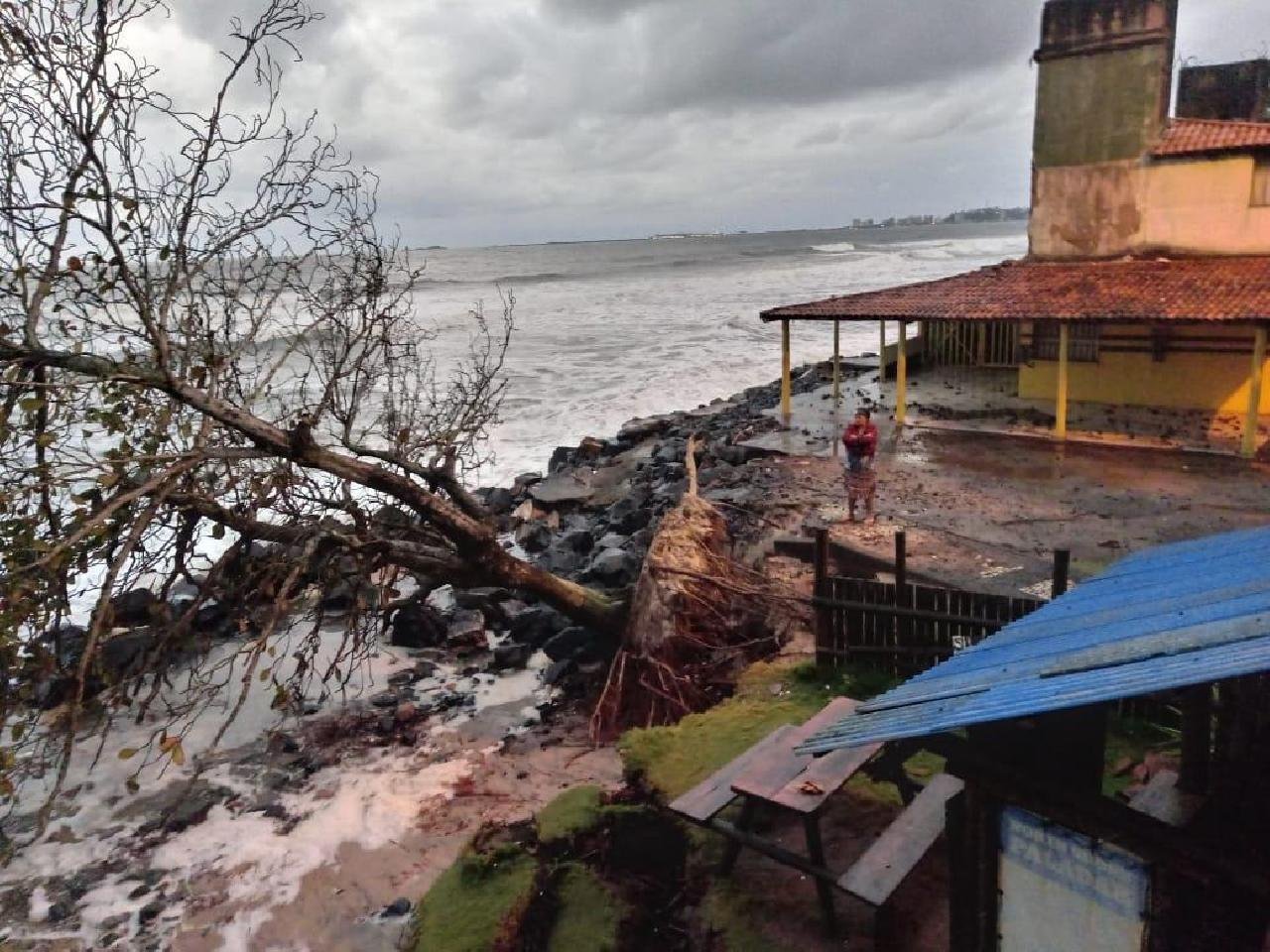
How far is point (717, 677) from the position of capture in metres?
8.28

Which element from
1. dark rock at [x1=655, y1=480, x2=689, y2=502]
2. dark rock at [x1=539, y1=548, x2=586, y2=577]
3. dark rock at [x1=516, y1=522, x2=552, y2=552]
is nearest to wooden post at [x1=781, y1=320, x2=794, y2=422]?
dark rock at [x1=655, y1=480, x2=689, y2=502]

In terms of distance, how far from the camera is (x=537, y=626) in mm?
10914

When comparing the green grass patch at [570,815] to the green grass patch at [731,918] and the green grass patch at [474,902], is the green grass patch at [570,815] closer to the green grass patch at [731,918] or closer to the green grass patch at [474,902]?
the green grass patch at [474,902]

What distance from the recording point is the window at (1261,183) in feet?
52.9

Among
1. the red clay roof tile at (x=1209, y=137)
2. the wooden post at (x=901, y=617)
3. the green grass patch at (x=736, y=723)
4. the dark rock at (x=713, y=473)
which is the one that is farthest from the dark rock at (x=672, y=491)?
the red clay roof tile at (x=1209, y=137)

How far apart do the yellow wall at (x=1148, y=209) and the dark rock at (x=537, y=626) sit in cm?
1390

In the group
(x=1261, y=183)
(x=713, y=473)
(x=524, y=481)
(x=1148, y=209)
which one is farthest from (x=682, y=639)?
(x=1261, y=183)

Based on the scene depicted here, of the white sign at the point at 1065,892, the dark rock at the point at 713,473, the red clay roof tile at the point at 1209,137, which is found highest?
the red clay roof tile at the point at 1209,137

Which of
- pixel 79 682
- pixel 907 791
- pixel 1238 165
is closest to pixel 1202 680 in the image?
pixel 907 791

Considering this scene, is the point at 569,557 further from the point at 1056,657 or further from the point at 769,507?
the point at 1056,657

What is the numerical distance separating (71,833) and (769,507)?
349 inches

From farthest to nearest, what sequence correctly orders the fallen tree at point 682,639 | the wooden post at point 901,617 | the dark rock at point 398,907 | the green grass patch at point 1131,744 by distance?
the fallen tree at point 682,639 → the wooden post at point 901,617 → the dark rock at point 398,907 → the green grass patch at point 1131,744

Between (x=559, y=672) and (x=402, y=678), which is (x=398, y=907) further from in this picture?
(x=402, y=678)

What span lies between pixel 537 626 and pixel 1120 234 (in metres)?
14.5
